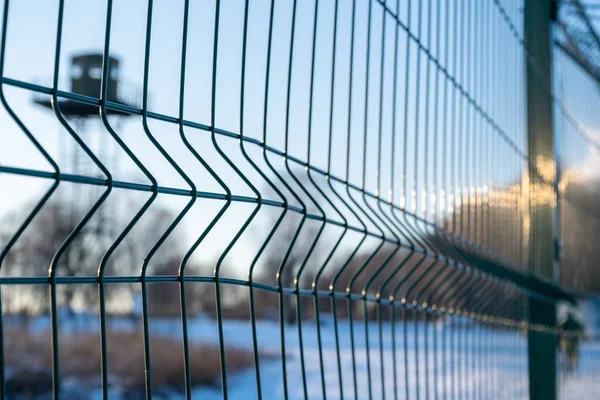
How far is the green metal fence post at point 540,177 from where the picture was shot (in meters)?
4.51

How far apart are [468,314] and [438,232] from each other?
465 millimetres

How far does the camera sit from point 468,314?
296 cm

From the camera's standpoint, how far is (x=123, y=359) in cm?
2186

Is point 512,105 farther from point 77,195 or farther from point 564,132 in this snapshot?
point 77,195

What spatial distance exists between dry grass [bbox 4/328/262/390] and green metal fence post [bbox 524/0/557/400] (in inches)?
482

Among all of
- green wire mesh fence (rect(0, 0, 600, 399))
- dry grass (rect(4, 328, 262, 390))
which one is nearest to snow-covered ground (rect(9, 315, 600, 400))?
green wire mesh fence (rect(0, 0, 600, 399))

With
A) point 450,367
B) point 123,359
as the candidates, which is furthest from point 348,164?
point 123,359

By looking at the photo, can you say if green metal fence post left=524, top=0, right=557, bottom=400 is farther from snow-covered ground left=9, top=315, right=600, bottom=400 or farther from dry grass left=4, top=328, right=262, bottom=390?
dry grass left=4, top=328, right=262, bottom=390

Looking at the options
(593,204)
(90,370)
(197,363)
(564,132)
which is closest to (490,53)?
(564,132)

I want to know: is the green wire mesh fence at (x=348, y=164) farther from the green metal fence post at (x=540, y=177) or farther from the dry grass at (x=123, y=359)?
the dry grass at (x=123, y=359)

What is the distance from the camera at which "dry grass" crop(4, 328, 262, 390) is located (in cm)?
1825

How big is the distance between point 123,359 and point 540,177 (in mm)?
18222

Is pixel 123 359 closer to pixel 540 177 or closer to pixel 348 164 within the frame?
pixel 540 177

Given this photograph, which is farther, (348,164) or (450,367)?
(450,367)
